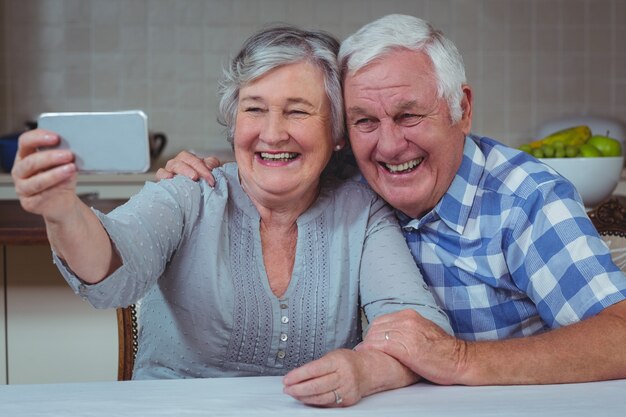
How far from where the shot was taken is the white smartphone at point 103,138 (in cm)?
103

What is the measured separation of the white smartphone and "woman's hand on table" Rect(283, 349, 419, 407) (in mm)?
351

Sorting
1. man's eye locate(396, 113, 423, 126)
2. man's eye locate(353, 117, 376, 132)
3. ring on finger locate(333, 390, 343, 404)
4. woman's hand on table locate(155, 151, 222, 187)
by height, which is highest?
man's eye locate(396, 113, 423, 126)

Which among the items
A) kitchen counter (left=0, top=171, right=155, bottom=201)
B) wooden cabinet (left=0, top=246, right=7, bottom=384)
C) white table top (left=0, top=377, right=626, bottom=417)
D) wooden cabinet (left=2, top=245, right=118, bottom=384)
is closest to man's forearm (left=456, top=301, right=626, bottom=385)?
white table top (left=0, top=377, right=626, bottom=417)

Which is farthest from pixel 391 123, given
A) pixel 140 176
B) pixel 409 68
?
pixel 140 176

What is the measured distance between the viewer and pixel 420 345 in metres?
1.30

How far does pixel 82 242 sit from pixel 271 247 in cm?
51

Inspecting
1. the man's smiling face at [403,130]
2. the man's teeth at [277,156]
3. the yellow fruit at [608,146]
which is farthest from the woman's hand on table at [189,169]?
the yellow fruit at [608,146]

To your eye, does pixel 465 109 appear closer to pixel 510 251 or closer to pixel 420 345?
pixel 510 251

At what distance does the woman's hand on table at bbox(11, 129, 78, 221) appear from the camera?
3.32ft

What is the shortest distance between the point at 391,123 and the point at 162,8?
8.68 feet

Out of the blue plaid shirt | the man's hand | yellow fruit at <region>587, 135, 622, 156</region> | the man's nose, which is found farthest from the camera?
yellow fruit at <region>587, 135, 622, 156</region>

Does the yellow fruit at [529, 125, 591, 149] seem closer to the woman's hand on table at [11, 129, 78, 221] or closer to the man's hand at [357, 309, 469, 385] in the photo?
the man's hand at [357, 309, 469, 385]

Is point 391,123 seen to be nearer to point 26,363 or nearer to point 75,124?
point 75,124

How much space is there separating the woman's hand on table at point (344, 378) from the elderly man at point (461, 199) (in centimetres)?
27
